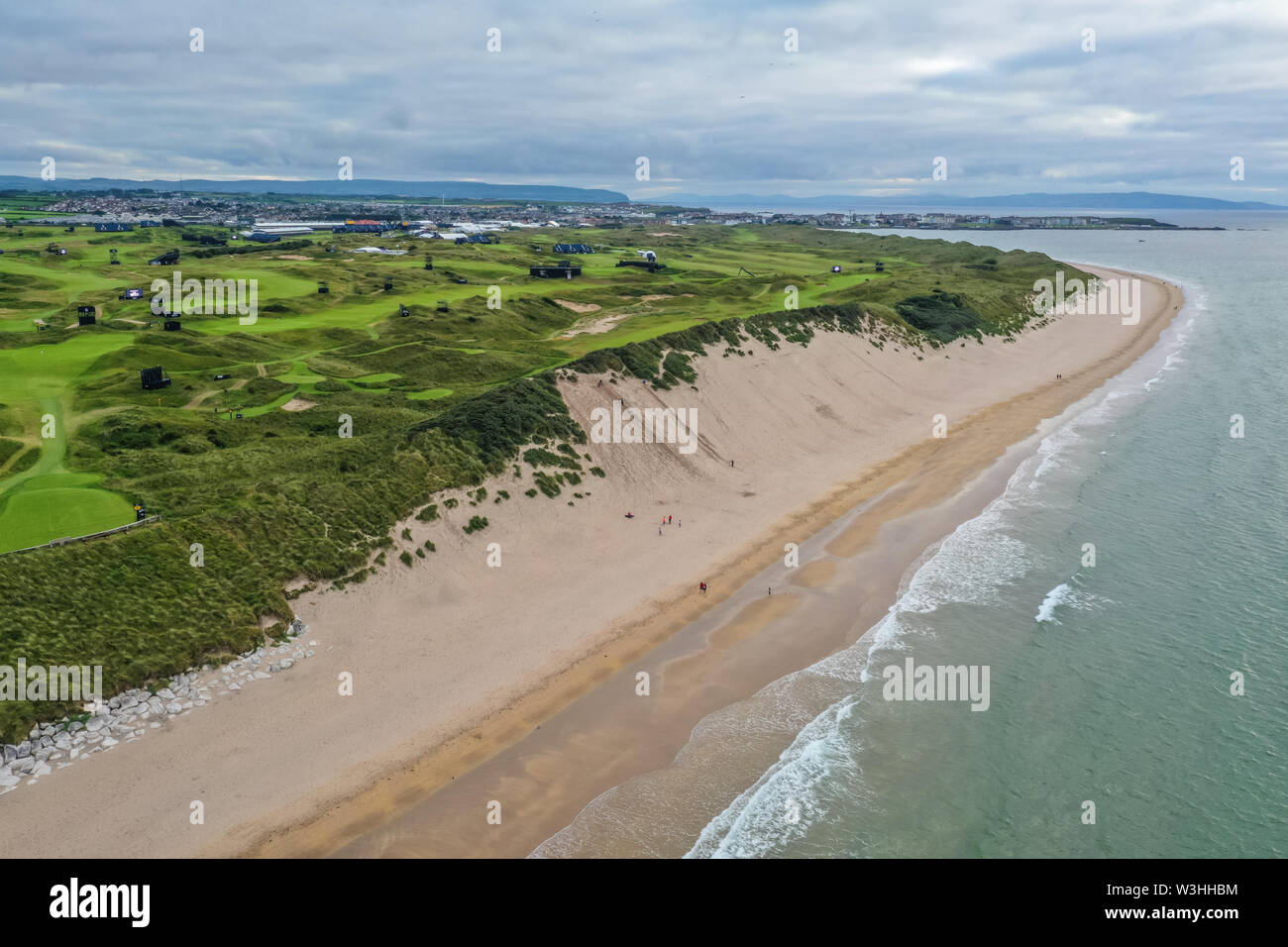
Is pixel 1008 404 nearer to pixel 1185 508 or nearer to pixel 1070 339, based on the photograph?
pixel 1185 508

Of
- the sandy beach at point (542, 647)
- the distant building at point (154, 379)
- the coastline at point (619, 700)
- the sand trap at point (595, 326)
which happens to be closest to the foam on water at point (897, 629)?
the coastline at point (619, 700)

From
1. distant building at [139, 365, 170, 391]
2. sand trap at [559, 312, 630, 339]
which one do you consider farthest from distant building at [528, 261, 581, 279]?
distant building at [139, 365, 170, 391]

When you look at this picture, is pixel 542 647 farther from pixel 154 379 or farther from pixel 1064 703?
pixel 154 379

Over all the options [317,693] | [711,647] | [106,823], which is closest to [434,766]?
[317,693]

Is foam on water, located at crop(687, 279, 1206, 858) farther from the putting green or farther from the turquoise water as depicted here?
the putting green

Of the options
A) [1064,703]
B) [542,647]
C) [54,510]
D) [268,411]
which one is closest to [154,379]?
[268,411]

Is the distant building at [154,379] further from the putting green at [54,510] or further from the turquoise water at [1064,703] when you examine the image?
the turquoise water at [1064,703]
